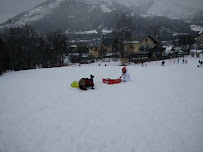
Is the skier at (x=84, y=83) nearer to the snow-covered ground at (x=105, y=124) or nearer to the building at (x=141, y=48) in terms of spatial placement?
the snow-covered ground at (x=105, y=124)

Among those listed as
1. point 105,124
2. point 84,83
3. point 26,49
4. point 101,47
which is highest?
point 101,47

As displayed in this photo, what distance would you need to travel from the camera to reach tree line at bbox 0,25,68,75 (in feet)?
106

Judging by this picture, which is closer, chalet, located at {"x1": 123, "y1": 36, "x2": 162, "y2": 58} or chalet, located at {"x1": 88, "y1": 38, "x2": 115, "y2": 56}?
chalet, located at {"x1": 123, "y1": 36, "x2": 162, "y2": 58}

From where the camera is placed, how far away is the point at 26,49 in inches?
1398

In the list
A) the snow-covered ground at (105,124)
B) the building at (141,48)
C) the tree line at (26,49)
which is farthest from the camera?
the building at (141,48)

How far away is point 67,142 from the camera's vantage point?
417 cm

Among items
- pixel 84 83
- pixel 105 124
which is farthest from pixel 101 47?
pixel 105 124

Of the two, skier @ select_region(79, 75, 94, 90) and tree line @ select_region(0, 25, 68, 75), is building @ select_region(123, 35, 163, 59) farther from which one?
skier @ select_region(79, 75, 94, 90)

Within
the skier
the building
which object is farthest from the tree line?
the skier

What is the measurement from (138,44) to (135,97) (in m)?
43.4

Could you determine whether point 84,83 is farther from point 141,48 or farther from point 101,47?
point 101,47

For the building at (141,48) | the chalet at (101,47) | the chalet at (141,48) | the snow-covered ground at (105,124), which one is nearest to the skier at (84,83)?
the snow-covered ground at (105,124)

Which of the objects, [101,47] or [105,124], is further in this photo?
[101,47]

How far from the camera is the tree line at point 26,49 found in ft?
106
